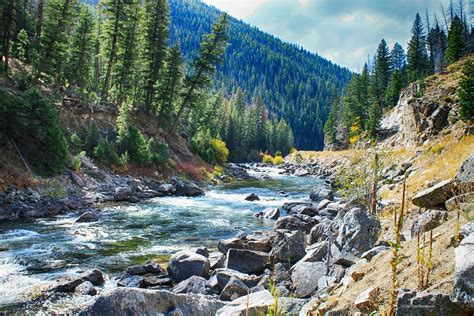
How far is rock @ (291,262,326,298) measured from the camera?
968cm

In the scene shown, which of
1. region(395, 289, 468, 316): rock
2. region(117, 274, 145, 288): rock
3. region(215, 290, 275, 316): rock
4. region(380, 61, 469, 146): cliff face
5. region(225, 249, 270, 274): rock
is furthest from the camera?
region(380, 61, 469, 146): cliff face

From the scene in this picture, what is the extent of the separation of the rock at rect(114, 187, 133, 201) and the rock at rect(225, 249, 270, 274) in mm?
15332

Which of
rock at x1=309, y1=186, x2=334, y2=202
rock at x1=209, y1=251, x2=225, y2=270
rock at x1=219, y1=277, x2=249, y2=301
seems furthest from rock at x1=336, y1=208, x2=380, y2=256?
rock at x1=309, y1=186, x2=334, y2=202

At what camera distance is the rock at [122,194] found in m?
26.2

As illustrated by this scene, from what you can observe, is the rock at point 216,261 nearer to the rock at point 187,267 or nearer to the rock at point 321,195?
the rock at point 187,267

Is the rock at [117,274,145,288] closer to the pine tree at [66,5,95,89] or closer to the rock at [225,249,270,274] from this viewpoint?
the rock at [225,249,270,274]

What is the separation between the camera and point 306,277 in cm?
1016

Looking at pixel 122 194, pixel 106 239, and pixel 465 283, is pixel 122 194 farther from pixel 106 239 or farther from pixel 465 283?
pixel 465 283

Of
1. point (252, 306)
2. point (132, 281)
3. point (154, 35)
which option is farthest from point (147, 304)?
point (154, 35)

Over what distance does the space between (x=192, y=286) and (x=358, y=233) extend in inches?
200

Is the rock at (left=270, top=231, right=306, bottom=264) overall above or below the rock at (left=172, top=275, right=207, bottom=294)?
above

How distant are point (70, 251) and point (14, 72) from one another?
2481 centimetres

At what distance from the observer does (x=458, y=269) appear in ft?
13.6

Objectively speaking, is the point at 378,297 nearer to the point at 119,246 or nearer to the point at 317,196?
the point at 119,246
